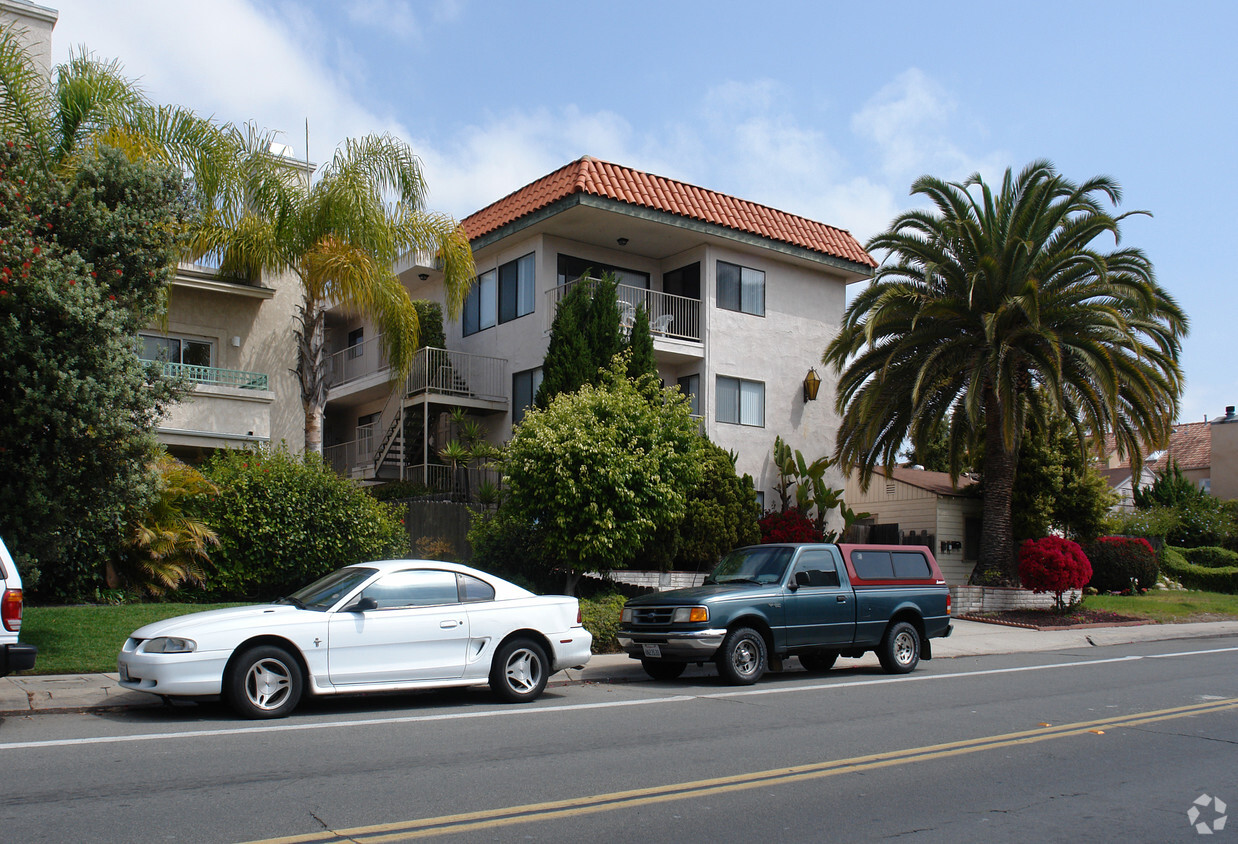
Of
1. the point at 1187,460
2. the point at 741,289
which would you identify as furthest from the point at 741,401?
the point at 1187,460

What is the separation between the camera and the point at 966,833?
19.7ft

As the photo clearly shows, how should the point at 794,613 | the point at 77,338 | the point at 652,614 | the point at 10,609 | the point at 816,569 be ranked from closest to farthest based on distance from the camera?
the point at 10,609 → the point at 77,338 → the point at 652,614 → the point at 794,613 → the point at 816,569

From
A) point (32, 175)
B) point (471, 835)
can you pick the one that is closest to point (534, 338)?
point (32, 175)

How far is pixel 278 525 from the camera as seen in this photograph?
16.2m

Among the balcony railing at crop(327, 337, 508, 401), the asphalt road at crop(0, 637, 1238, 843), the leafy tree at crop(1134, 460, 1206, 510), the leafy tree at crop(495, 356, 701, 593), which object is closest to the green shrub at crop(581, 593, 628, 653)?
the leafy tree at crop(495, 356, 701, 593)

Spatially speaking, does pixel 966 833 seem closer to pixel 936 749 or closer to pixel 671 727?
pixel 936 749

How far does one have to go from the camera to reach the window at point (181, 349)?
68.8 feet

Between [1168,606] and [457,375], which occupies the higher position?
[457,375]

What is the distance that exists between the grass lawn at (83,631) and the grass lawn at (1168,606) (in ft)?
67.4

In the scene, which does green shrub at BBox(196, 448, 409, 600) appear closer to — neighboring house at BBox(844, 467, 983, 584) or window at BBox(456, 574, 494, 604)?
window at BBox(456, 574, 494, 604)

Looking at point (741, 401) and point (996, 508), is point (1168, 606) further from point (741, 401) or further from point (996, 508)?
point (741, 401)

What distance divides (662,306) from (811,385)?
4.68 meters

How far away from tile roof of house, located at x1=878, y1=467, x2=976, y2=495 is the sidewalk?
22.3 feet

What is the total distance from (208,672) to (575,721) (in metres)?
3.39
